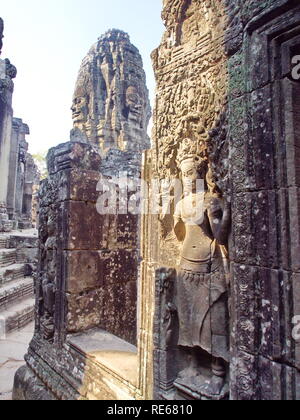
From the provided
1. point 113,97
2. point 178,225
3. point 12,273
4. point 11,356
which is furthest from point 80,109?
point 178,225

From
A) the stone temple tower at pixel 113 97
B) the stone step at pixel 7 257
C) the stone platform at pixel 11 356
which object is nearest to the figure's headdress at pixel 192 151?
the stone platform at pixel 11 356

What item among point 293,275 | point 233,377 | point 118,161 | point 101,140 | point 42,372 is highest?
point 101,140

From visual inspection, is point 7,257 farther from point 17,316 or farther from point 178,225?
point 178,225

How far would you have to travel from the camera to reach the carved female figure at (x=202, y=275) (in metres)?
1.81

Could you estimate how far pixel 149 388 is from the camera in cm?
217

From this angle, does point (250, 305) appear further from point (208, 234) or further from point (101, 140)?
point (101, 140)

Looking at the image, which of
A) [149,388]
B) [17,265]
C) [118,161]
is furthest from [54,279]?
[118,161]

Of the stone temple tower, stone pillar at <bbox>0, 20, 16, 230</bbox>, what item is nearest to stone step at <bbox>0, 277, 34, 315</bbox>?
stone pillar at <bbox>0, 20, 16, 230</bbox>

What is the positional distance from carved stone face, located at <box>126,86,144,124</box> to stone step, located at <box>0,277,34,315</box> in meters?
11.4

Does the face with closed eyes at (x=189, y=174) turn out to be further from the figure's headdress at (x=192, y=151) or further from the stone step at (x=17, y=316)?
the stone step at (x=17, y=316)

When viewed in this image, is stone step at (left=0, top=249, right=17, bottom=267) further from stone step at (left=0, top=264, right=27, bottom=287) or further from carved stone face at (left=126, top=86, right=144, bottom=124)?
carved stone face at (left=126, top=86, right=144, bottom=124)

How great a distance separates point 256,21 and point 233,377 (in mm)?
2085

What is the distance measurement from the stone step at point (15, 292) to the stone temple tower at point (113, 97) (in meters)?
9.60

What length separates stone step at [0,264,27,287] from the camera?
7.80 m
